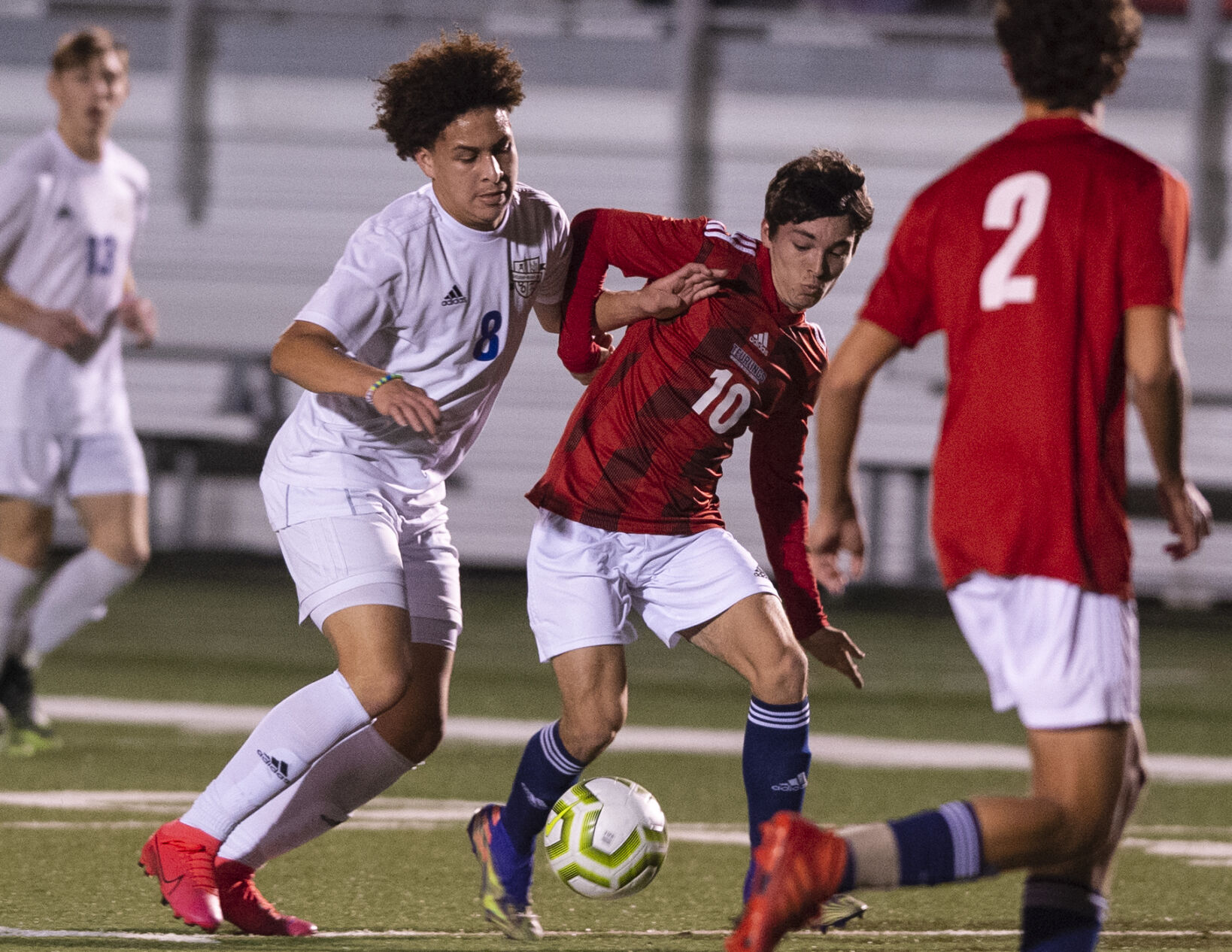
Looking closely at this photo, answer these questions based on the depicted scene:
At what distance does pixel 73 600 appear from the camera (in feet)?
23.2

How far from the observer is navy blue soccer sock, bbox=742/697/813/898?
14.1ft

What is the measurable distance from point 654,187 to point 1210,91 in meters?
4.80

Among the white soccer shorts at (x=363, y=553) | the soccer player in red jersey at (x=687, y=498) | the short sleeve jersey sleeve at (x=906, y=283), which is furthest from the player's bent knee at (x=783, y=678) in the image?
the short sleeve jersey sleeve at (x=906, y=283)

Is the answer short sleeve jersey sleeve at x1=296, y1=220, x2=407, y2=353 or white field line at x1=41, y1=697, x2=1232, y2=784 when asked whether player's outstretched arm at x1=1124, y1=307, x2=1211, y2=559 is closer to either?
short sleeve jersey sleeve at x1=296, y1=220, x2=407, y2=353

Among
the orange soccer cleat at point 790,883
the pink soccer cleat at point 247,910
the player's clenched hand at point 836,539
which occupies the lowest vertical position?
the pink soccer cleat at point 247,910

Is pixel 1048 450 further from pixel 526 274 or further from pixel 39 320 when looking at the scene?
pixel 39 320

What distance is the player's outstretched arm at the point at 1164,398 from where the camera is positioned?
10.1 feet

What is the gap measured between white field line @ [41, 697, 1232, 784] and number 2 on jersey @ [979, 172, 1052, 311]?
428 centimetres

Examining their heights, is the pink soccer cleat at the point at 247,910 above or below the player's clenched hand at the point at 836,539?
below

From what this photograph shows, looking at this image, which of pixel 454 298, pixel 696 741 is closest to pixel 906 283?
pixel 454 298

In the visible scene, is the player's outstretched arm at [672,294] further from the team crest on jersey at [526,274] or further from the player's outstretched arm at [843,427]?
the player's outstretched arm at [843,427]

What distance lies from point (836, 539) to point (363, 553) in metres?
1.27

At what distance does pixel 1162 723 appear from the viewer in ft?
28.3

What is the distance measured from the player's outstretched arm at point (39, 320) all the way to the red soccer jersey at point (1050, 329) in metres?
4.42
